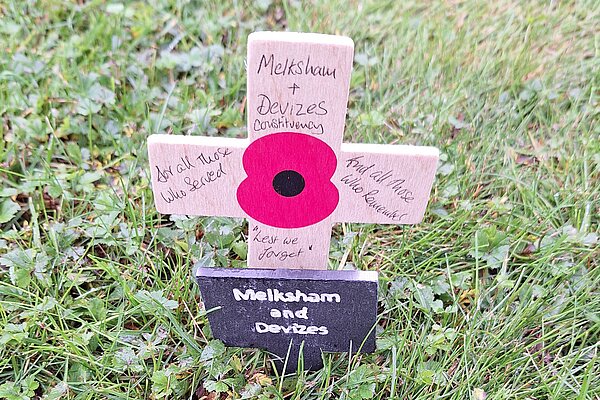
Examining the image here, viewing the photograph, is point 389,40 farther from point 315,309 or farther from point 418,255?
point 315,309

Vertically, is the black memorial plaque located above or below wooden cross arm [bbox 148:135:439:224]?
below

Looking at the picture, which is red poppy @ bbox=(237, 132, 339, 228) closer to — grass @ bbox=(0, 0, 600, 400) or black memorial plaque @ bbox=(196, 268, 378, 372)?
black memorial plaque @ bbox=(196, 268, 378, 372)

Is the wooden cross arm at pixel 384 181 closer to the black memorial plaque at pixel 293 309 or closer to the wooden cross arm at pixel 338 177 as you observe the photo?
the wooden cross arm at pixel 338 177

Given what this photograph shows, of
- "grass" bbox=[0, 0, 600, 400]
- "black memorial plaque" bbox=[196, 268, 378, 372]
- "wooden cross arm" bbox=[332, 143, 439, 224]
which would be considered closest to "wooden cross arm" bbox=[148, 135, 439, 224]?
"wooden cross arm" bbox=[332, 143, 439, 224]

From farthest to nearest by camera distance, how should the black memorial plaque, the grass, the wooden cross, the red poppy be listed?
the grass
the black memorial plaque
the red poppy
the wooden cross

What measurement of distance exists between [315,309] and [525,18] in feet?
5.82

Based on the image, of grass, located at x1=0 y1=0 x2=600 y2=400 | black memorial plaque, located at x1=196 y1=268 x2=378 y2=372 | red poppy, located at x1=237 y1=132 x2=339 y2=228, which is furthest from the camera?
grass, located at x1=0 y1=0 x2=600 y2=400

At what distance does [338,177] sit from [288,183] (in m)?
0.10

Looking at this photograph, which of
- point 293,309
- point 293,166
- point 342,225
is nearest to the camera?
point 293,166

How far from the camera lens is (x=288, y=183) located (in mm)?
1205

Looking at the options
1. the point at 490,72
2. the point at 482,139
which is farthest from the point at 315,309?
the point at 490,72

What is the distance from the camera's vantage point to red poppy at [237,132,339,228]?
1148mm

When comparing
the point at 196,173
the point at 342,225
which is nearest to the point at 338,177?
the point at 196,173

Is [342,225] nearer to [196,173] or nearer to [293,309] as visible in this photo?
[293,309]
